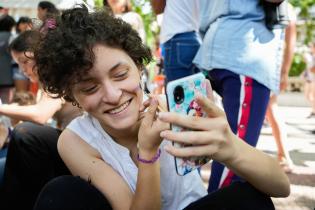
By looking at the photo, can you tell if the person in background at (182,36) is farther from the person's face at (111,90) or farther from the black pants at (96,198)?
the black pants at (96,198)

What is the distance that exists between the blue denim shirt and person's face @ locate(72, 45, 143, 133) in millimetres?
553

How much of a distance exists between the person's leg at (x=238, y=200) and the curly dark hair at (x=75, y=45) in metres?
0.51

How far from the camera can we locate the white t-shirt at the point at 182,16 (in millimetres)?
2012

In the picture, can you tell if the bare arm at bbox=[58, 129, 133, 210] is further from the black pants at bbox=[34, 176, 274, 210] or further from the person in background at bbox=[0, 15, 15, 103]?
the person in background at bbox=[0, 15, 15, 103]

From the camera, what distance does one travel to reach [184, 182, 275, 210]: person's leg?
1100 millimetres

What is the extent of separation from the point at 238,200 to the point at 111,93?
0.46 meters

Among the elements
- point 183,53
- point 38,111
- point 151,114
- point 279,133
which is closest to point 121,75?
point 151,114

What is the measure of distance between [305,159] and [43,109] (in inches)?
89.6

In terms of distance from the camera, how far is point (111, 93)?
1229 millimetres

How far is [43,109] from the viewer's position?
2176 mm

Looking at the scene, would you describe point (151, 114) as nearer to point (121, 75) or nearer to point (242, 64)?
point (121, 75)

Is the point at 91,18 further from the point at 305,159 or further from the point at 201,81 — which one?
the point at 305,159

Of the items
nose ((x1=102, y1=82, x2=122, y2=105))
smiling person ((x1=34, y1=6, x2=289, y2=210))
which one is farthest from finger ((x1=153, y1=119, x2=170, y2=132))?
nose ((x1=102, y1=82, x2=122, y2=105))

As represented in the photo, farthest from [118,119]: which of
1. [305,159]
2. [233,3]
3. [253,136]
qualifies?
[305,159]
